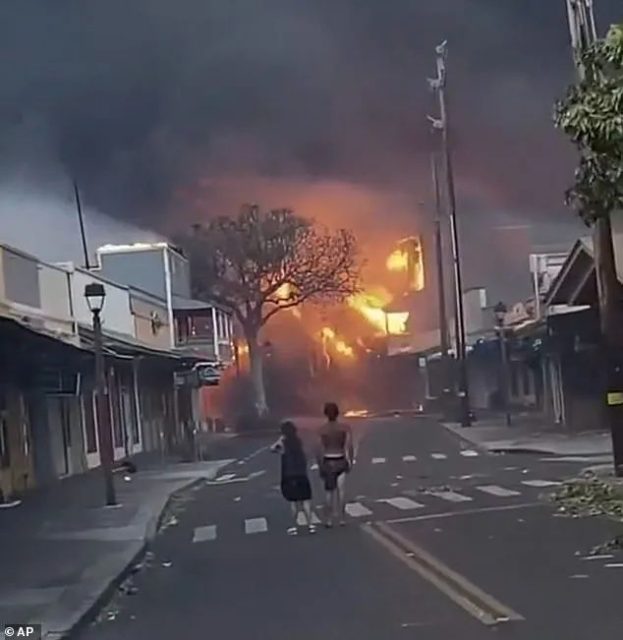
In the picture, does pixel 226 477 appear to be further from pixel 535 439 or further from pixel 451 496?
pixel 451 496

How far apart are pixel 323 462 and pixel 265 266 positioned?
191 ft

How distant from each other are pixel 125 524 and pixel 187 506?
510 centimetres

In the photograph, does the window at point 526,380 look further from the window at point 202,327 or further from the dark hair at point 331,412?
the dark hair at point 331,412

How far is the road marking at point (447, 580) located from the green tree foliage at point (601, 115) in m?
4.91

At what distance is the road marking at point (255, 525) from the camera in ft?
71.2

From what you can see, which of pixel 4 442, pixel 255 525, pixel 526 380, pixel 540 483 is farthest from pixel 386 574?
pixel 526 380

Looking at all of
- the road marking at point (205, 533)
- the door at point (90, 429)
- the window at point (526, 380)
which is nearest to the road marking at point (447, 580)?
the road marking at point (205, 533)

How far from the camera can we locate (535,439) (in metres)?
45.8

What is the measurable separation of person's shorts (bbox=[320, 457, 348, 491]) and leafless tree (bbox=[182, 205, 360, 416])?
186 feet

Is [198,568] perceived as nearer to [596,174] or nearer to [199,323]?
[596,174]

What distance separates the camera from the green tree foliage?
17.1m

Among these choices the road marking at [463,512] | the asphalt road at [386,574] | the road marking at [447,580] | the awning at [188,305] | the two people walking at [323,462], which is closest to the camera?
the asphalt road at [386,574]

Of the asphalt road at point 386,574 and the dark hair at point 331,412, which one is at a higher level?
the dark hair at point 331,412

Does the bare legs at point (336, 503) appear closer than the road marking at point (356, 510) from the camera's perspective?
Yes
